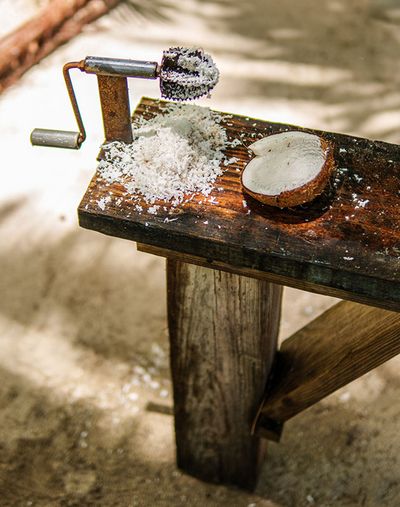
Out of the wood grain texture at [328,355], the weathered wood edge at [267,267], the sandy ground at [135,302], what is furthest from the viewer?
the sandy ground at [135,302]

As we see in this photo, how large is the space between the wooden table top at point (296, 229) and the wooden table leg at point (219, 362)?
0.76 ft

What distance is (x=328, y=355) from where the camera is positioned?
1590 millimetres

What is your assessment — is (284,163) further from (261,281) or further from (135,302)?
(135,302)

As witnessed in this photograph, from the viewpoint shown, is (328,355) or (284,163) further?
(328,355)

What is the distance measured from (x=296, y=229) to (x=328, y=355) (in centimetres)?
49

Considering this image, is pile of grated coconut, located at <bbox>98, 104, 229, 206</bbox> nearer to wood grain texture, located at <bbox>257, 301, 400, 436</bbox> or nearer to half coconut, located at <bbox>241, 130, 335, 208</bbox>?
half coconut, located at <bbox>241, 130, 335, 208</bbox>

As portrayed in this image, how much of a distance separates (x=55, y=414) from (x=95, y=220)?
142cm

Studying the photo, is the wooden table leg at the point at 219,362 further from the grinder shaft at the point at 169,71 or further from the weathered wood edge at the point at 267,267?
the grinder shaft at the point at 169,71

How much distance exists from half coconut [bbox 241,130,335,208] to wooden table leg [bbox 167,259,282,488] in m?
0.27

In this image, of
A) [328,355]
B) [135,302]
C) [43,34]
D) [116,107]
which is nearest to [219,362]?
[328,355]

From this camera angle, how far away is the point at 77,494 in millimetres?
2135

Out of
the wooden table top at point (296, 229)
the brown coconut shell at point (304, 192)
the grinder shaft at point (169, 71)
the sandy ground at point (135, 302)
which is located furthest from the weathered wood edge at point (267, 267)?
the sandy ground at point (135, 302)

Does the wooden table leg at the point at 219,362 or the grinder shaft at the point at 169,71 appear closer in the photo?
the grinder shaft at the point at 169,71

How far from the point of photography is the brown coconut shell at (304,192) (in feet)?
3.95
